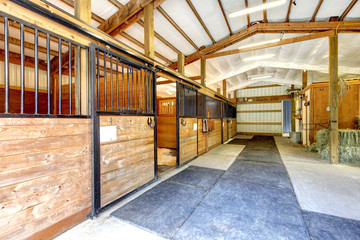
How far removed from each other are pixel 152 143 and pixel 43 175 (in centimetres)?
143

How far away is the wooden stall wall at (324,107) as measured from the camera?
14.4ft

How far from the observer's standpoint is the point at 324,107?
476 cm

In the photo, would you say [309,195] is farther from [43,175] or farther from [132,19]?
[132,19]

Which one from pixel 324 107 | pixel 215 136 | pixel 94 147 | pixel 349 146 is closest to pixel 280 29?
pixel 324 107

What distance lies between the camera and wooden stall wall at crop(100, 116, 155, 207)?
1.75 metres

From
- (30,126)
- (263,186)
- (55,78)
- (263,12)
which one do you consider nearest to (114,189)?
(30,126)

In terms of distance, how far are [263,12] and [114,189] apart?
16.4 ft

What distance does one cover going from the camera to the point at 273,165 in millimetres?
3416

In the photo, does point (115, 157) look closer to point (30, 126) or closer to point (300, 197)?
point (30, 126)

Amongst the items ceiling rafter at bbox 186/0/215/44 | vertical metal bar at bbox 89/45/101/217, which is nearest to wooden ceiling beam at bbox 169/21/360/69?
ceiling rafter at bbox 186/0/215/44

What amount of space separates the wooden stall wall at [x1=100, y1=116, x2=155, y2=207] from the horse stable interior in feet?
0.05

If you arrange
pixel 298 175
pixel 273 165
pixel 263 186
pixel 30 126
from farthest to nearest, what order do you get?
pixel 273 165 → pixel 298 175 → pixel 263 186 → pixel 30 126

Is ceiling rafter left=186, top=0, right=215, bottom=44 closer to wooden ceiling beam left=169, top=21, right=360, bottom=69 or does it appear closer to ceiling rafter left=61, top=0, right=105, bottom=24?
wooden ceiling beam left=169, top=21, right=360, bottom=69

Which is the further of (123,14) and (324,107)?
(324,107)
